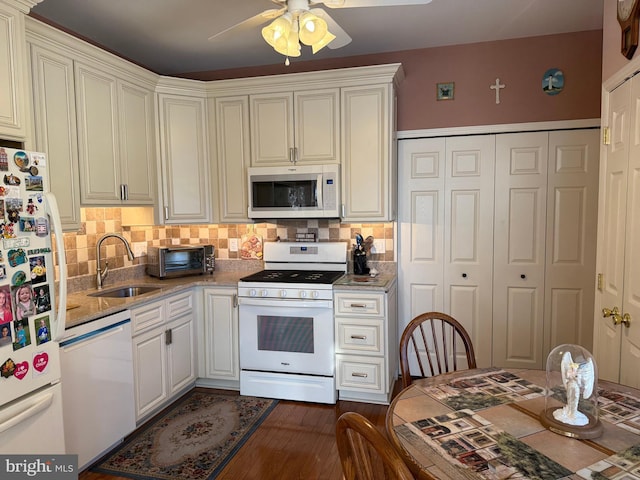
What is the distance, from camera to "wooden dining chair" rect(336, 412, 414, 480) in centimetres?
92

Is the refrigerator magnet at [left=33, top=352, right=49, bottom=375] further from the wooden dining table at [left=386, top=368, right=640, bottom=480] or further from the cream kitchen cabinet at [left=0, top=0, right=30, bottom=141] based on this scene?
the wooden dining table at [left=386, top=368, right=640, bottom=480]

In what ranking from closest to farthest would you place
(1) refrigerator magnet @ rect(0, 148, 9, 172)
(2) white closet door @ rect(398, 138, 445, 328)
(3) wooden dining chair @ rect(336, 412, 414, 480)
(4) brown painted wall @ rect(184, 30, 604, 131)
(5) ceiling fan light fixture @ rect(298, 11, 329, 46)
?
(3) wooden dining chair @ rect(336, 412, 414, 480) → (1) refrigerator magnet @ rect(0, 148, 9, 172) → (5) ceiling fan light fixture @ rect(298, 11, 329, 46) → (4) brown painted wall @ rect(184, 30, 604, 131) → (2) white closet door @ rect(398, 138, 445, 328)

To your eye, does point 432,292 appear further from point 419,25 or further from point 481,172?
point 419,25

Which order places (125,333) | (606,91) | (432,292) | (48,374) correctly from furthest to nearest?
(432,292)
(125,333)
(606,91)
(48,374)

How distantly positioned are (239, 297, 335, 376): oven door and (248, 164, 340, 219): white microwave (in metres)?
0.69

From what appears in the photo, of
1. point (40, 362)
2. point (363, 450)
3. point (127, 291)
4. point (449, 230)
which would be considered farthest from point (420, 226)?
point (40, 362)

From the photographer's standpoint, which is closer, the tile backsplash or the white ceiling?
the white ceiling

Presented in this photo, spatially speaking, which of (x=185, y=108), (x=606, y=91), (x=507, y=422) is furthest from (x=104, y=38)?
(x=507, y=422)

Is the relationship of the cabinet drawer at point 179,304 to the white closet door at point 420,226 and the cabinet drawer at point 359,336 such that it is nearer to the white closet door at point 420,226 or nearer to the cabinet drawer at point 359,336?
the cabinet drawer at point 359,336

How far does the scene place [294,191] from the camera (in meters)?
3.23

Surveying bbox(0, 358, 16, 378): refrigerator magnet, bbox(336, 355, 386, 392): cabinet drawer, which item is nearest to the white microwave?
bbox(336, 355, 386, 392): cabinet drawer

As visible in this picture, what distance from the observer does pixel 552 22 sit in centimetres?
287

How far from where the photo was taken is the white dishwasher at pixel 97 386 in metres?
Result: 2.11

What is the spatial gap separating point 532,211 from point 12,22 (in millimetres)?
3423
